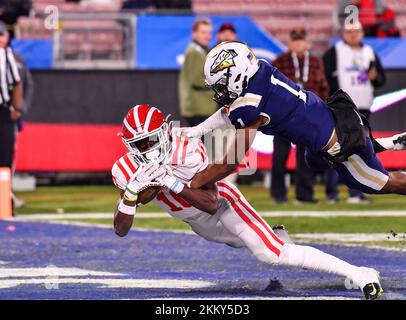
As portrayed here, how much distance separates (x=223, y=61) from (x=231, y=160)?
0.60 meters

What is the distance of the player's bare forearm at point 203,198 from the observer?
287 inches

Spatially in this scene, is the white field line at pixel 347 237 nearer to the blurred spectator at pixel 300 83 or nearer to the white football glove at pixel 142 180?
the blurred spectator at pixel 300 83

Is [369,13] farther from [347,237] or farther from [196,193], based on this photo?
[196,193]

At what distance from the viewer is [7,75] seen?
13.2 m

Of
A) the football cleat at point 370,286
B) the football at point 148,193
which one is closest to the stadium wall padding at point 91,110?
the football at point 148,193

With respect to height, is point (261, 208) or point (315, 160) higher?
point (315, 160)

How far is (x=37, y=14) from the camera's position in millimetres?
17750

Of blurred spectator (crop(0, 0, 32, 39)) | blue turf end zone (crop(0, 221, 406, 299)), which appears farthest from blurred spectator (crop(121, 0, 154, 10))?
blue turf end zone (crop(0, 221, 406, 299))

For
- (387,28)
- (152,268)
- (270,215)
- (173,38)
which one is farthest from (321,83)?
(152,268)

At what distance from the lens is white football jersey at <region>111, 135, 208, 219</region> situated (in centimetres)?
762

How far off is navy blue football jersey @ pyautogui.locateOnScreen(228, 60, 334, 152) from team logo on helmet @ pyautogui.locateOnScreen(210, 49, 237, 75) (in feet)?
0.59

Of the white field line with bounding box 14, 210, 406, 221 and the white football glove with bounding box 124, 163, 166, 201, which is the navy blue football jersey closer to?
the white football glove with bounding box 124, 163, 166, 201

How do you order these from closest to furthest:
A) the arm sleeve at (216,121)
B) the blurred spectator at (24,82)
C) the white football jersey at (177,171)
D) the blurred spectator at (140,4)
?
the white football jersey at (177,171)
the arm sleeve at (216,121)
the blurred spectator at (24,82)
the blurred spectator at (140,4)
